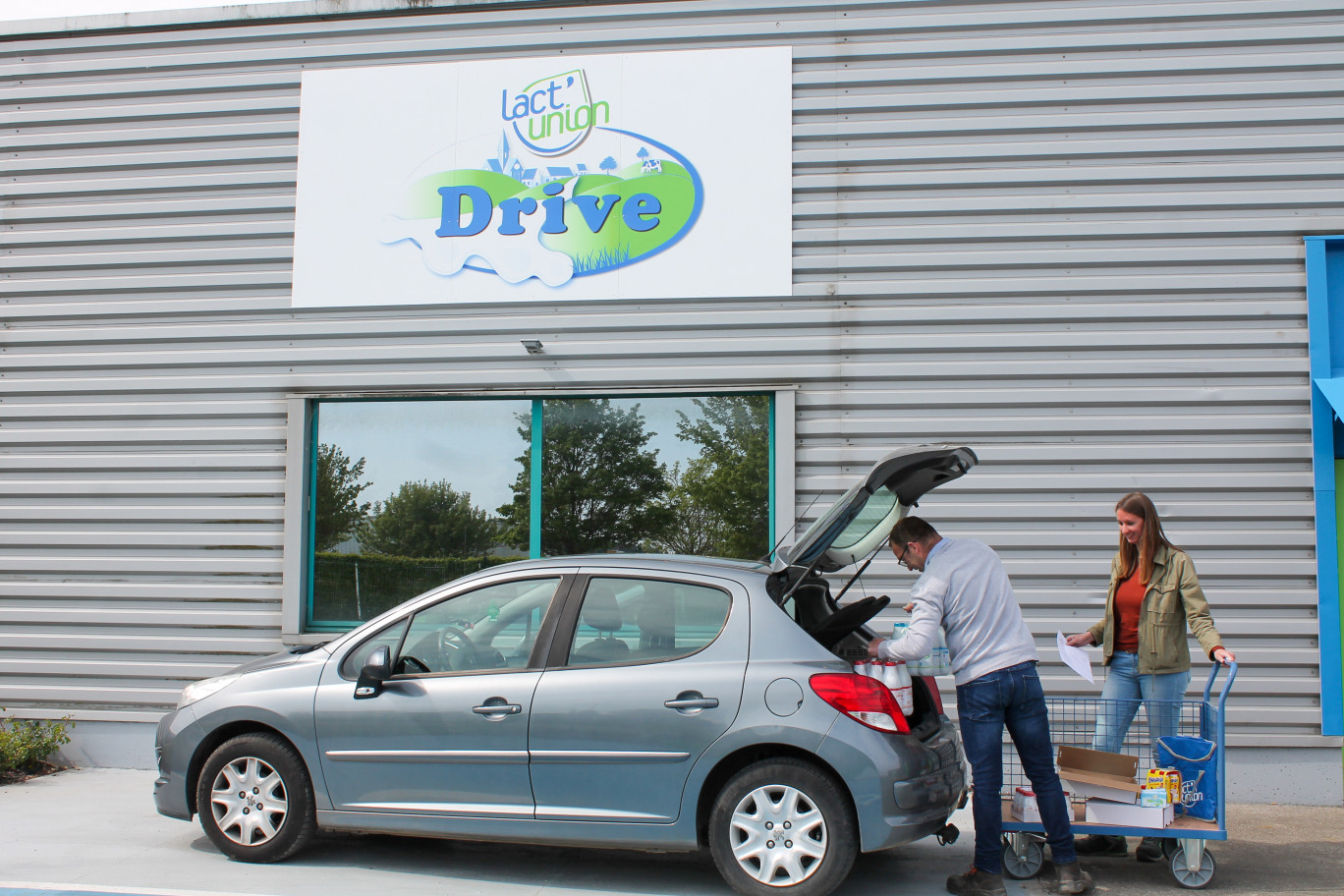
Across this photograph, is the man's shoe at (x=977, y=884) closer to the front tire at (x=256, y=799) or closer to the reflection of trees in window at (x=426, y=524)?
the front tire at (x=256, y=799)

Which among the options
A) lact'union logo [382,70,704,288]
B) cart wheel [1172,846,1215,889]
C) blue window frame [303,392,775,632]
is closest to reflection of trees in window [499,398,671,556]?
blue window frame [303,392,775,632]

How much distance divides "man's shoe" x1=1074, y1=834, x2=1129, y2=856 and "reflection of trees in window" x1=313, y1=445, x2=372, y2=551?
212 inches

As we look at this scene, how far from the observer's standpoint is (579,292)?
7.56 meters

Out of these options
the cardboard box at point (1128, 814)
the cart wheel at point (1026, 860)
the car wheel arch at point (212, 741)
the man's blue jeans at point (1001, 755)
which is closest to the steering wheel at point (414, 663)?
the car wheel arch at point (212, 741)

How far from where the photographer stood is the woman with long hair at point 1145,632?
5.14 m

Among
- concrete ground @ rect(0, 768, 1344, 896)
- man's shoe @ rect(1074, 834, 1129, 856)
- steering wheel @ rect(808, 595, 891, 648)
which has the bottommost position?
concrete ground @ rect(0, 768, 1344, 896)

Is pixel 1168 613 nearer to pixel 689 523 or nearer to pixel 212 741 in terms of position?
pixel 689 523

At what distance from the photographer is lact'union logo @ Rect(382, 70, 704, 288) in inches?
297

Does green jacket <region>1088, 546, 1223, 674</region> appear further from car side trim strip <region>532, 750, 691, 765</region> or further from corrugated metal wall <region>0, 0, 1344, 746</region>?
car side trim strip <region>532, 750, 691, 765</region>

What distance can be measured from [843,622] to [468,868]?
2.23 meters

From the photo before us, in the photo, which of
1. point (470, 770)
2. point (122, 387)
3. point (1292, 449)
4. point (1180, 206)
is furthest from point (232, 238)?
point (1292, 449)

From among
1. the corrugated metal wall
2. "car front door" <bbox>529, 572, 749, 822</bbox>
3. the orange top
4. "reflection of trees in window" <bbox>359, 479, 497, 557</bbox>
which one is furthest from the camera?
"reflection of trees in window" <bbox>359, 479, 497, 557</bbox>

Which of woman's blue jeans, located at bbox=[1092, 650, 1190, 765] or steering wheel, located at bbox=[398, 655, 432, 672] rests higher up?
steering wheel, located at bbox=[398, 655, 432, 672]

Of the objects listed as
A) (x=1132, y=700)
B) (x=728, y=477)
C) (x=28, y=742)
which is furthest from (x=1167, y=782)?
(x=28, y=742)
